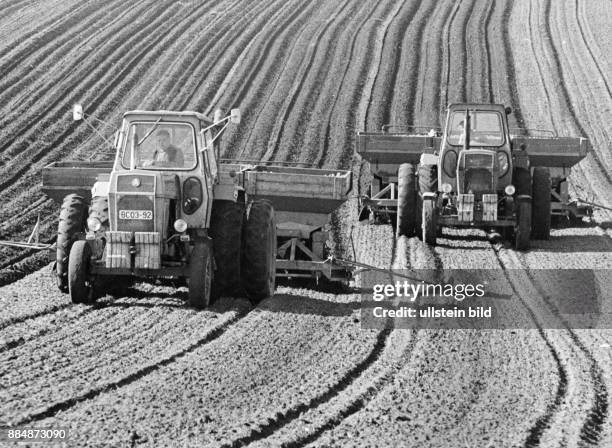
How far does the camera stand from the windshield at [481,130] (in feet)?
51.0

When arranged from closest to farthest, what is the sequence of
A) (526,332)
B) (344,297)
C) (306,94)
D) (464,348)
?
1. (464,348)
2. (526,332)
3. (344,297)
4. (306,94)

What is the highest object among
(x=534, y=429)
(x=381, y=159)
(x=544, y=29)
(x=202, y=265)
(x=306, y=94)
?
(x=544, y=29)

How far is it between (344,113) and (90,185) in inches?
479

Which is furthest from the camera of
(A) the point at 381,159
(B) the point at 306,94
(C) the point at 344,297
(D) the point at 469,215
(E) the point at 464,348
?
(B) the point at 306,94

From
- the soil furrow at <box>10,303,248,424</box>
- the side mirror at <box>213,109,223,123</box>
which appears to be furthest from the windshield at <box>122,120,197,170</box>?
the soil furrow at <box>10,303,248,424</box>

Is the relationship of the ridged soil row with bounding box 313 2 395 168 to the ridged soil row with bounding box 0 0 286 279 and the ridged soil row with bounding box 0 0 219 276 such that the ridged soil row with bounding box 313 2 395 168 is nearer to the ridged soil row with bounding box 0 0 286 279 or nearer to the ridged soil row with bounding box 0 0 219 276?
the ridged soil row with bounding box 0 0 286 279

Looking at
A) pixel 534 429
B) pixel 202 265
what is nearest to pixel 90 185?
pixel 202 265

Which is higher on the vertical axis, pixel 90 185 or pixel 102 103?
pixel 102 103

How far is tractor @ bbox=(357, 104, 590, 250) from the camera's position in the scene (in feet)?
48.2

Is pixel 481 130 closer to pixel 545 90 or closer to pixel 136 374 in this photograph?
pixel 136 374

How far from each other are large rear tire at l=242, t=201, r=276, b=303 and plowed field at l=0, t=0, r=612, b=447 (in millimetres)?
177

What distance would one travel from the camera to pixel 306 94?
24844 millimetres

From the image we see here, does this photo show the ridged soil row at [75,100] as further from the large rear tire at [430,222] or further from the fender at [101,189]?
the large rear tire at [430,222]

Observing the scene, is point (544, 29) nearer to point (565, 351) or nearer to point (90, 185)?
point (90, 185)
